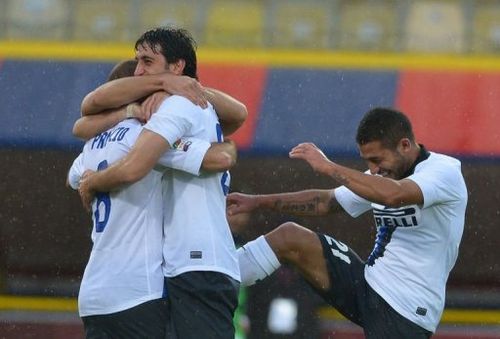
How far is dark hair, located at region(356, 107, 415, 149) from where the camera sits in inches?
190

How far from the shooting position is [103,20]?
34.6 ft

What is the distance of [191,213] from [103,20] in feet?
22.7

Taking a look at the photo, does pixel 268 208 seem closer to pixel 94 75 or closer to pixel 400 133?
pixel 400 133

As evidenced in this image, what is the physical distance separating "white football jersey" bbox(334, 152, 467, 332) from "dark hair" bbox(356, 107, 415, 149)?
0.16 m

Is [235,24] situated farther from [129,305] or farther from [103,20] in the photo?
[129,305]

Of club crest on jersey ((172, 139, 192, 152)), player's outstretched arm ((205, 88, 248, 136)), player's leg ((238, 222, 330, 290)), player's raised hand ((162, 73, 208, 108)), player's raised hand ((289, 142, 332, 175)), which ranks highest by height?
player's raised hand ((162, 73, 208, 108))

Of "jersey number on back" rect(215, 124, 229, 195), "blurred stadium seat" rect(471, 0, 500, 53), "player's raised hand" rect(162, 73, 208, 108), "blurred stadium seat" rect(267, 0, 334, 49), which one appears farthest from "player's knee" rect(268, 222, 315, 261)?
"blurred stadium seat" rect(471, 0, 500, 53)

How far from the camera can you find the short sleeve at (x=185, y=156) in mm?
3830

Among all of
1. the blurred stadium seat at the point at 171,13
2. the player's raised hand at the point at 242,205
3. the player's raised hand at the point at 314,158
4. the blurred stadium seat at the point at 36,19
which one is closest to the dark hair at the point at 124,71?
the player's raised hand at the point at 314,158

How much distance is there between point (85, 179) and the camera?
13.0 feet

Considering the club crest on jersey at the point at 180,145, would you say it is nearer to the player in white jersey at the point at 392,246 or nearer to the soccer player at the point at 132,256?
the soccer player at the point at 132,256

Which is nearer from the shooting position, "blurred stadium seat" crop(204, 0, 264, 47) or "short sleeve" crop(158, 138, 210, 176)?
"short sleeve" crop(158, 138, 210, 176)

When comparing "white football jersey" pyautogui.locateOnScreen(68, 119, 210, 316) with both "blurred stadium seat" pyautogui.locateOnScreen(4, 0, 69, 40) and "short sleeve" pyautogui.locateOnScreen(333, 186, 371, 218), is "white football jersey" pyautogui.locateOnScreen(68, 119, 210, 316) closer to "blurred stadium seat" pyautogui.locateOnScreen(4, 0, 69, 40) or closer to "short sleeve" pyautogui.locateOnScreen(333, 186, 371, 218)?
"short sleeve" pyautogui.locateOnScreen(333, 186, 371, 218)

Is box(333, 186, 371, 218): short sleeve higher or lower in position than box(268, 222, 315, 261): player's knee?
higher
